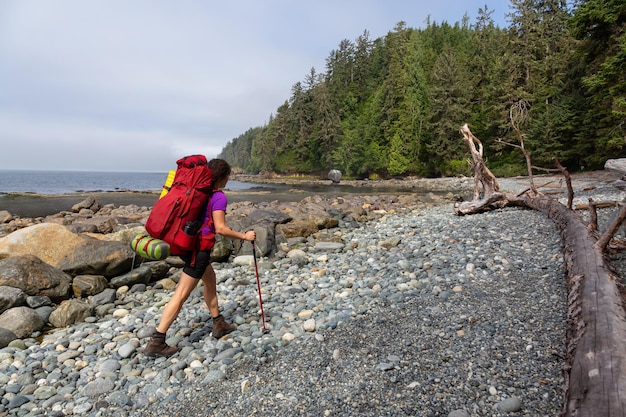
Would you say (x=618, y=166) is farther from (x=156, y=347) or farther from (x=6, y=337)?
(x=6, y=337)

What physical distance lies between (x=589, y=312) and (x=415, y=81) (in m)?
58.9

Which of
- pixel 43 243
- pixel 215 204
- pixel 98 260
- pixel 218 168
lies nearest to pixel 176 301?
pixel 215 204

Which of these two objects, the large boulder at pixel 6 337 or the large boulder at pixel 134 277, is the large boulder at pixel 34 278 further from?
the large boulder at pixel 6 337

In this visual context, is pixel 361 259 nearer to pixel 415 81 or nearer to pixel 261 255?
A: pixel 261 255

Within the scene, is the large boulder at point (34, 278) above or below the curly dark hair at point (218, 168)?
below

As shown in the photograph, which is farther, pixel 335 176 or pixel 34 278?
pixel 335 176

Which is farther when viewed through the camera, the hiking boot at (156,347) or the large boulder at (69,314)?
the large boulder at (69,314)

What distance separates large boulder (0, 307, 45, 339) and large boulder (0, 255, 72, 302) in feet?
2.19

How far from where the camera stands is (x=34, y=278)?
561 centimetres

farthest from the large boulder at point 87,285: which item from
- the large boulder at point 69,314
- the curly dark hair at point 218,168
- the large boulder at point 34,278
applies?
the curly dark hair at point 218,168

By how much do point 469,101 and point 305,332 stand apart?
5288 cm

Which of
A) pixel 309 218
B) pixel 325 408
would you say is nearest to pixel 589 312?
pixel 325 408

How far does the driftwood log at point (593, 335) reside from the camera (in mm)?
1971

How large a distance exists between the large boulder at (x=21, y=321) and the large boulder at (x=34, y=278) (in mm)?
666
